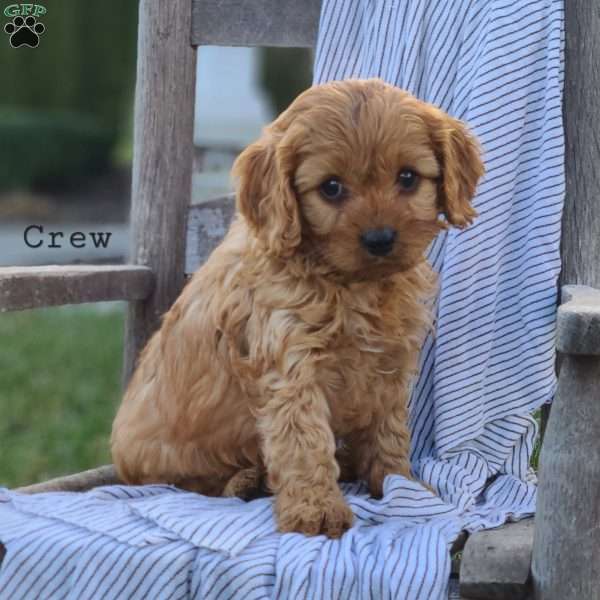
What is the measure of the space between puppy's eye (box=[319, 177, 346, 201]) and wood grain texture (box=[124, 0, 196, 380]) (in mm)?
1041

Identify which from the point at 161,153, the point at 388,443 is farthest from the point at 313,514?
the point at 161,153

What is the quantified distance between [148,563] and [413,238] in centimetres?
91

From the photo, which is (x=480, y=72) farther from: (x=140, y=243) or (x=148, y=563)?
(x=148, y=563)

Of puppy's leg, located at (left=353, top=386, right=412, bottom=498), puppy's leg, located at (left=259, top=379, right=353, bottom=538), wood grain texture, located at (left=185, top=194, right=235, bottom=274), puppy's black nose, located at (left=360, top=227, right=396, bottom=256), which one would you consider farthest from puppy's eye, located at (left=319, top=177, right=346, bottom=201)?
wood grain texture, located at (left=185, top=194, right=235, bottom=274)

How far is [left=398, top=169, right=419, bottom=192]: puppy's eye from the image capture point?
2.92 m

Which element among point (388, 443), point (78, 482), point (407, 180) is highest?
point (407, 180)

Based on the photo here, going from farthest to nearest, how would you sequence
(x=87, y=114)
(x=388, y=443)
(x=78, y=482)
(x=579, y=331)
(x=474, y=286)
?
(x=87, y=114)
(x=78, y=482)
(x=474, y=286)
(x=388, y=443)
(x=579, y=331)

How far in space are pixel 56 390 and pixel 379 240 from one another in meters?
5.06

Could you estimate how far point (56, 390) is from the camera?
7.59 meters

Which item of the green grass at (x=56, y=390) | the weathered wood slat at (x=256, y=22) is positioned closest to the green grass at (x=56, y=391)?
the green grass at (x=56, y=390)

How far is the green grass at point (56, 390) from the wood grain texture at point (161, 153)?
95.9 inches

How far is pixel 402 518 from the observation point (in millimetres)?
3014

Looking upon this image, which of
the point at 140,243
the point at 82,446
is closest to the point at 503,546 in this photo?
the point at 140,243

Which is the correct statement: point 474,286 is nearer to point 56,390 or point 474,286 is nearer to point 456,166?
point 456,166
